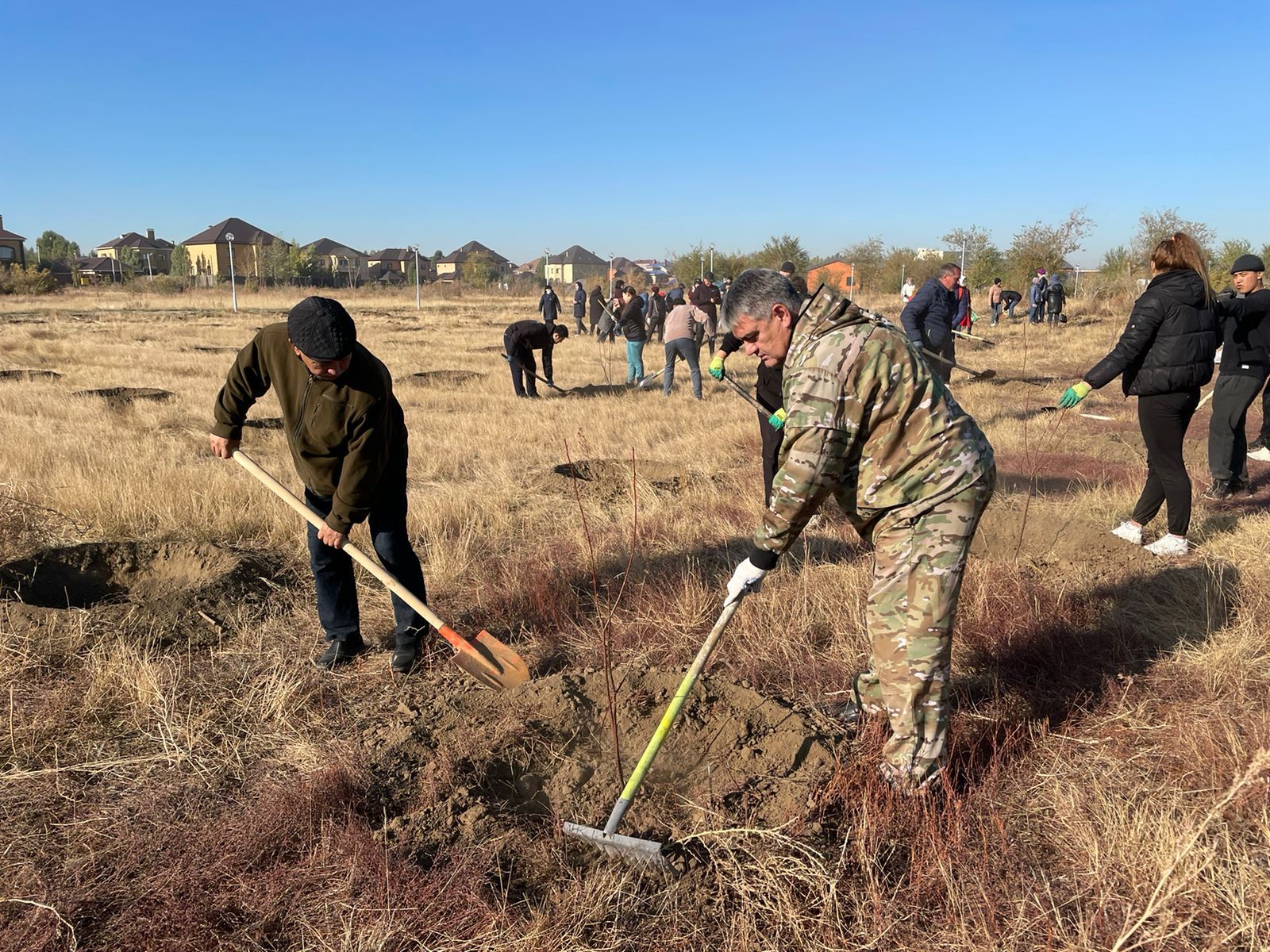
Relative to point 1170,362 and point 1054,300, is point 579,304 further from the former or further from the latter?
point 1170,362

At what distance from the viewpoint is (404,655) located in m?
3.86

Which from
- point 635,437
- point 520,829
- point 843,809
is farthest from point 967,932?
point 635,437

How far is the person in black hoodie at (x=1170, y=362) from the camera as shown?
15.5 ft

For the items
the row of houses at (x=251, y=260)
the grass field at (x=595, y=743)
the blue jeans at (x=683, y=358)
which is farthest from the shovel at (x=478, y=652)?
the row of houses at (x=251, y=260)

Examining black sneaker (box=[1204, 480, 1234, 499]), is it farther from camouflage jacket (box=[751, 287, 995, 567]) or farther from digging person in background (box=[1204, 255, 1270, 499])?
camouflage jacket (box=[751, 287, 995, 567])

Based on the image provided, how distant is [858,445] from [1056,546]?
3.50 m

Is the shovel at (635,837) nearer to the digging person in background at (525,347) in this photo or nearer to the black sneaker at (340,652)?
the black sneaker at (340,652)

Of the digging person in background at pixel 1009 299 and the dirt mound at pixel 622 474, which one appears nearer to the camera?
the dirt mound at pixel 622 474

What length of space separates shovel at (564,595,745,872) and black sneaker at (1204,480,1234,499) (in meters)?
5.64

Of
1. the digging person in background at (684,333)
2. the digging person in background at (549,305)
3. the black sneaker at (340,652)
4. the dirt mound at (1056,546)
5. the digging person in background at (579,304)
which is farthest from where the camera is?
the digging person in background at (579,304)

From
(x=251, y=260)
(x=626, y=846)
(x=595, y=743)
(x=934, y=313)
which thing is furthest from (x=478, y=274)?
(x=626, y=846)

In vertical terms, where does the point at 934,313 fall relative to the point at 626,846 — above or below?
above

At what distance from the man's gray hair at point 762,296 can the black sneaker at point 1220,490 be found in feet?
18.2

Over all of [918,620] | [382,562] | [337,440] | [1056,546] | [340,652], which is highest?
[337,440]
